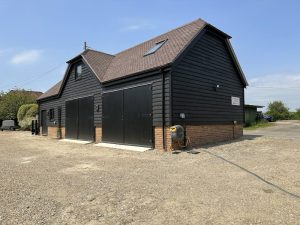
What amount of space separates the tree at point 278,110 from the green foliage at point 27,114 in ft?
162

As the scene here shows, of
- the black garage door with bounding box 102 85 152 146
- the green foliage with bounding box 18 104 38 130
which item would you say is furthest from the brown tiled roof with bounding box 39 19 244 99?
the green foliage with bounding box 18 104 38 130

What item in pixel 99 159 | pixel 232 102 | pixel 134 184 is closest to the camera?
pixel 134 184

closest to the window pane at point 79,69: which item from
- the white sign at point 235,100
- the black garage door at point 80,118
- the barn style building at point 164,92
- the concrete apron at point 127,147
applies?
the barn style building at point 164,92

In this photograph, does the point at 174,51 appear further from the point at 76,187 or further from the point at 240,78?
the point at 76,187

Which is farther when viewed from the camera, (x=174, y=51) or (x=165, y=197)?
(x=174, y=51)

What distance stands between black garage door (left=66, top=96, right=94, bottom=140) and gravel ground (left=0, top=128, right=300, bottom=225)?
780cm

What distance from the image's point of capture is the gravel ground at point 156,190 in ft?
16.8

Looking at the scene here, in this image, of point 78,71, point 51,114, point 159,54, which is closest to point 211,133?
point 159,54

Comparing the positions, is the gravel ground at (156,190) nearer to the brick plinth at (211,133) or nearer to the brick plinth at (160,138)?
the brick plinth at (160,138)

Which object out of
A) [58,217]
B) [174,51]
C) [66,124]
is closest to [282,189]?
[58,217]

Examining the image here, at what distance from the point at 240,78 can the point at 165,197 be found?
14.1 metres

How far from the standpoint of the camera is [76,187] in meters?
7.14

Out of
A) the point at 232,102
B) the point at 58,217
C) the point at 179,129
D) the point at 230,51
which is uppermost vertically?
the point at 230,51

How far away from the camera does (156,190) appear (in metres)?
6.75
